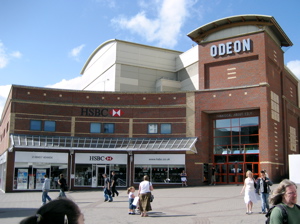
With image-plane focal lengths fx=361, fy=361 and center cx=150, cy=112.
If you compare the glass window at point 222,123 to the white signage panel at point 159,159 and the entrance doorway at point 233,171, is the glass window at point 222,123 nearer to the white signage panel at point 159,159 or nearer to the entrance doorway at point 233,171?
the entrance doorway at point 233,171

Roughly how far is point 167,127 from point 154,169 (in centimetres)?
447

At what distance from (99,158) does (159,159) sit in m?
5.76

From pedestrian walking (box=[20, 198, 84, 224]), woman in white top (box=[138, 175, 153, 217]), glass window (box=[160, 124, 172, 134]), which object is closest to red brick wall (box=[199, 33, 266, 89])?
glass window (box=[160, 124, 172, 134])

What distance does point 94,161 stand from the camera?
3416cm

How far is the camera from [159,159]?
3497cm

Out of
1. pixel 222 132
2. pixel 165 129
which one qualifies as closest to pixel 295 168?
pixel 222 132

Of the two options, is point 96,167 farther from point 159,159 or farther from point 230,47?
point 230,47

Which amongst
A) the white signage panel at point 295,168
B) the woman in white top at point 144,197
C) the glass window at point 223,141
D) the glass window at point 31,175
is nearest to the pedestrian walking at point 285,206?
the woman in white top at point 144,197

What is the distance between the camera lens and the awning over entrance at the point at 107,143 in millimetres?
33041

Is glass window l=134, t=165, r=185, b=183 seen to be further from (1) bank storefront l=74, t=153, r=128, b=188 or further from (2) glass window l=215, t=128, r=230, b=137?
(2) glass window l=215, t=128, r=230, b=137

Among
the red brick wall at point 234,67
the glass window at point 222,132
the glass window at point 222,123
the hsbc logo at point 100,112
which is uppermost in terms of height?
the red brick wall at point 234,67

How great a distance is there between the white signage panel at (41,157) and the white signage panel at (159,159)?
6.98 meters

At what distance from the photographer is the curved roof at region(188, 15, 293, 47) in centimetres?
3681

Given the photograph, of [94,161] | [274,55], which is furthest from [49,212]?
[274,55]
